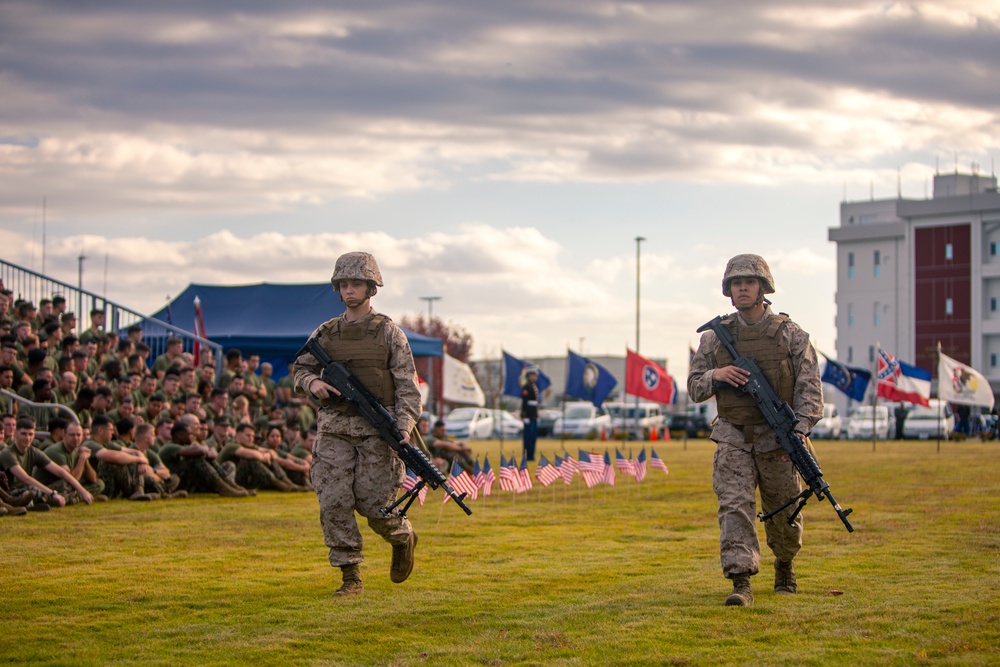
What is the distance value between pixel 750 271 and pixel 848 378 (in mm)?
35991

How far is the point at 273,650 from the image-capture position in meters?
7.65

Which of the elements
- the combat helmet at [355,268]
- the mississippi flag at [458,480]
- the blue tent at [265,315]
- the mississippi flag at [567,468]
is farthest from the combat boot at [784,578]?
the blue tent at [265,315]

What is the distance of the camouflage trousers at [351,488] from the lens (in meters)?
9.68

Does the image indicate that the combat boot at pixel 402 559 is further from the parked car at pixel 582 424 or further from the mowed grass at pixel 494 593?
the parked car at pixel 582 424

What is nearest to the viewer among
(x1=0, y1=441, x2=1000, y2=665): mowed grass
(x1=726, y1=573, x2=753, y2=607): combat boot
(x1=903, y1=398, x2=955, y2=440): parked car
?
(x1=0, y1=441, x2=1000, y2=665): mowed grass

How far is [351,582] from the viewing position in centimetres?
981

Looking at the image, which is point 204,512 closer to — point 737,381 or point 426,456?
point 426,456

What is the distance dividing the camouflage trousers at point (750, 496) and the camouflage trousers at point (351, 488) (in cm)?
242

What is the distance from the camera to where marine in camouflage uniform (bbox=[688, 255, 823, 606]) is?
30.9 ft

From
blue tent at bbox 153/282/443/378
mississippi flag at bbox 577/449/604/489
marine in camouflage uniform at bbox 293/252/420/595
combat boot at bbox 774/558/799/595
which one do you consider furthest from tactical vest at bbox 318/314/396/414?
blue tent at bbox 153/282/443/378

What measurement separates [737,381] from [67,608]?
5043mm

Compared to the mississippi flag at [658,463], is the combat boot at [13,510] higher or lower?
lower

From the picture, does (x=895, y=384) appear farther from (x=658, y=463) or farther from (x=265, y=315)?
(x=265, y=315)

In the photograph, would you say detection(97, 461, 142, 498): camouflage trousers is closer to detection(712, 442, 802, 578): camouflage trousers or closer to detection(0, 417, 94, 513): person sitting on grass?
detection(0, 417, 94, 513): person sitting on grass
